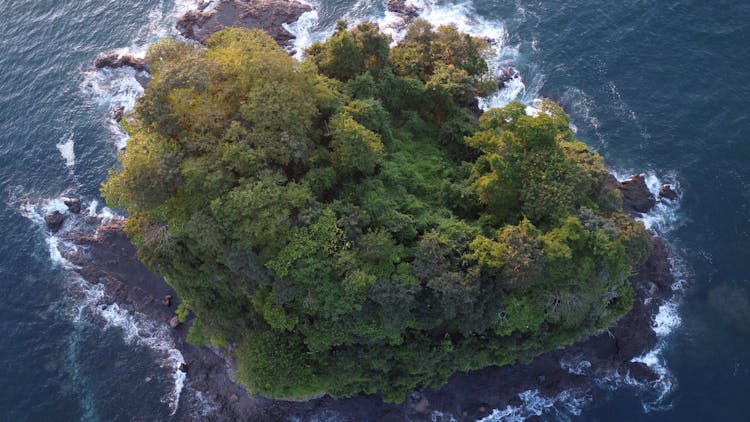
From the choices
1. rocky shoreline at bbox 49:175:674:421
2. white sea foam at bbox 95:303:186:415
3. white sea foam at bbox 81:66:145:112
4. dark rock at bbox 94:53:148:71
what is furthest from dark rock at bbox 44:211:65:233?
dark rock at bbox 94:53:148:71

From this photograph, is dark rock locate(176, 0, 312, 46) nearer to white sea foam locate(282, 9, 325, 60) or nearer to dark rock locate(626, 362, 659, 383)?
white sea foam locate(282, 9, 325, 60)

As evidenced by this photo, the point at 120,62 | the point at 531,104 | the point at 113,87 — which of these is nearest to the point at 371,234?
the point at 531,104

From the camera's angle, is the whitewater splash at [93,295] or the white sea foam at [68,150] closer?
the whitewater splash at [93,295]

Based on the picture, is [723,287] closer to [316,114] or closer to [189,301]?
[316,114]

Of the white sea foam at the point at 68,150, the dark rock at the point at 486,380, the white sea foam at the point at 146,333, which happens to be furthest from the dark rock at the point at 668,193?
the white sea foam at the point at 68,150

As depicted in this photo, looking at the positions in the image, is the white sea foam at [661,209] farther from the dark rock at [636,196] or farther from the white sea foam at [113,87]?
the white sea foam at [113,87]

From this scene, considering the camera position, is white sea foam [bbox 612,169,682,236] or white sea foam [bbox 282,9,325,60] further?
white sea foam [bbox 282,9,325,60]
